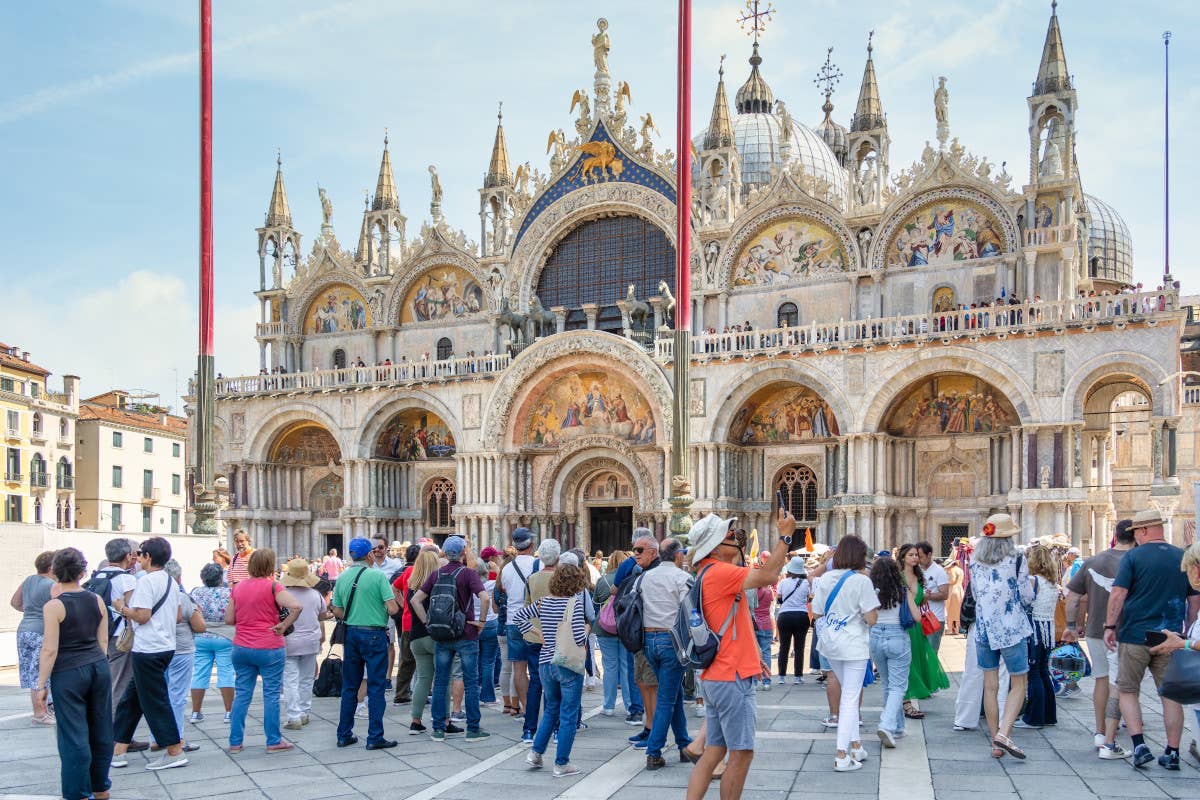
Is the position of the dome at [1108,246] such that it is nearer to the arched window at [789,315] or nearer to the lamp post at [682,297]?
the arched window at [789,315]

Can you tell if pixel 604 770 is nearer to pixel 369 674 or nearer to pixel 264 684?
pixel 369 674

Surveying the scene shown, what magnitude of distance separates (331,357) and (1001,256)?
2168 centimetres

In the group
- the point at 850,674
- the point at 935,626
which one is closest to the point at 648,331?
the point at 935,626

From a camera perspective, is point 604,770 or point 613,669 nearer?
point 604,770

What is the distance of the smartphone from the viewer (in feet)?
29.1

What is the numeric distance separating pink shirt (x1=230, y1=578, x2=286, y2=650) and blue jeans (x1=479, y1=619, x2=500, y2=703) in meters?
2.61

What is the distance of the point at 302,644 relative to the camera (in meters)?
11.5

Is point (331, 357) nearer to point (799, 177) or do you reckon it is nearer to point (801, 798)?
point (799, 177)

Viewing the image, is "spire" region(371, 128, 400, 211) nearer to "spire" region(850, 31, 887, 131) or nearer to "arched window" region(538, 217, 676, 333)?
"arched window" region(538, 217, 676, 333)

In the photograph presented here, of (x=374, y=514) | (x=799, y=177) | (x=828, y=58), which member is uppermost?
(x=828, y=58)

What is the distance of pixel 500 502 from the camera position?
3375 centimetres

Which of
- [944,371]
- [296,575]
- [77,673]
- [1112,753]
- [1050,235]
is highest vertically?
[1050,235]

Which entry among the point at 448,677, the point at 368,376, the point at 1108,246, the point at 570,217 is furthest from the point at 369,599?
the point at 1108,246

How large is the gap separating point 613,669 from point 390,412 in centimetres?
2561
